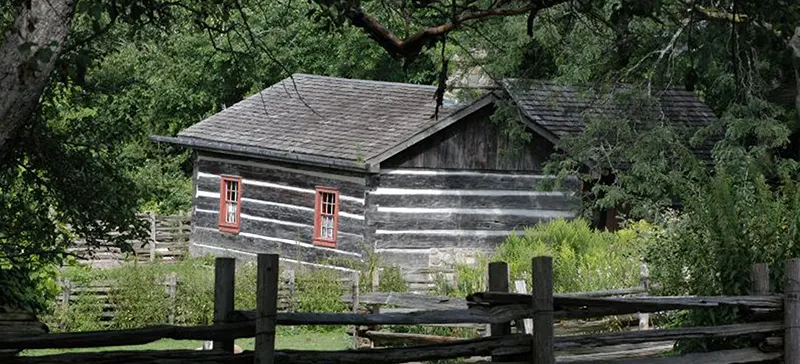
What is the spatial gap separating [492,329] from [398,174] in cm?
1625

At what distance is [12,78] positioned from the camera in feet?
23.1

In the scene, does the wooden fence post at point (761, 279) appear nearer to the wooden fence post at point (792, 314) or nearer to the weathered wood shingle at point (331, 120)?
the wooden fence post at point (792, 314)

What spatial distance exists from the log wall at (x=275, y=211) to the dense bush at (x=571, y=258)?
105 inches

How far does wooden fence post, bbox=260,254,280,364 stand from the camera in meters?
7.88

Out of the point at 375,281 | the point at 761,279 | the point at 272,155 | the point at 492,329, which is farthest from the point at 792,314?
the point at 272,155

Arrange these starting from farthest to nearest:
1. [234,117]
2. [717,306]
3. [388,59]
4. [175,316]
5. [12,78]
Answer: [388,59]
[234,117]
[175,316]
[717,306]
[12,78]

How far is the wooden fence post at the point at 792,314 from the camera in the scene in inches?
410

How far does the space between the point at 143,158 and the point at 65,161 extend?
25.5 meters

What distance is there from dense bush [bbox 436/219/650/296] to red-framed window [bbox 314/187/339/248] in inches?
117

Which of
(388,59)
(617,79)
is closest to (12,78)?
(617,79)

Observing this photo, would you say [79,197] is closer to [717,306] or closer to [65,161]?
[65,161]

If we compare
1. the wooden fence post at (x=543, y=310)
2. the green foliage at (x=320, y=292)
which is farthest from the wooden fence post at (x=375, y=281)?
the wooden fence post at (x=543, y=310)

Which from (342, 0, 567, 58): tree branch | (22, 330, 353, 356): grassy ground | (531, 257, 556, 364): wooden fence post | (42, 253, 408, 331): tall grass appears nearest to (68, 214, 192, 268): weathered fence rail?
(42, 253, 408, 331): tall grass

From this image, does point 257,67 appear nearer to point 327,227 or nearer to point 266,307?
point 266,307
